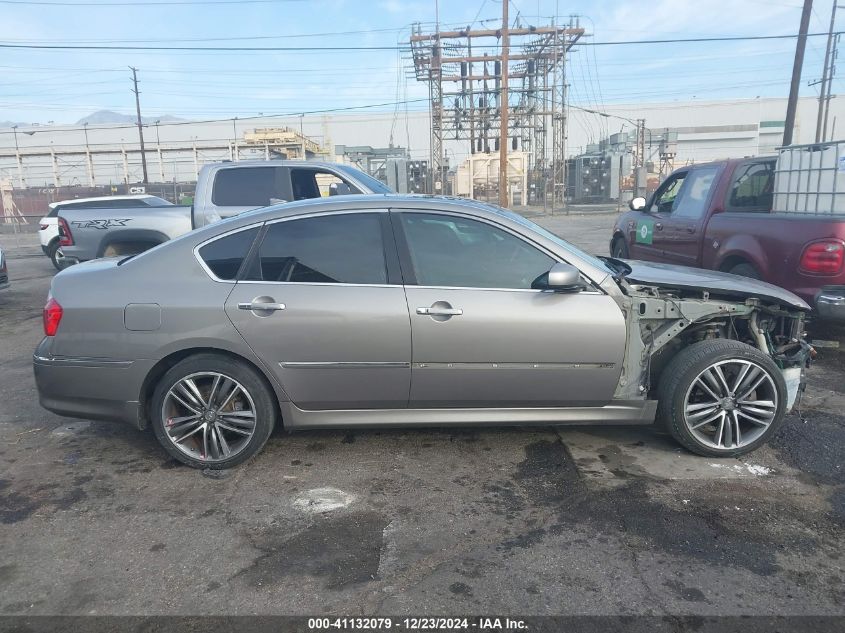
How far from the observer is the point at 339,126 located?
73.4 m

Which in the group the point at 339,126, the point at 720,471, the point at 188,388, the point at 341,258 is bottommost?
the point at 720,471

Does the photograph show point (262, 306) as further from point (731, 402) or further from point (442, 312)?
point (731, 402)

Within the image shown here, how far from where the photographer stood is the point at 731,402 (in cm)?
392

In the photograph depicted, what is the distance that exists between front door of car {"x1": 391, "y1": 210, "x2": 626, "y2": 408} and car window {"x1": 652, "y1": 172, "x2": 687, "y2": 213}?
189 inches

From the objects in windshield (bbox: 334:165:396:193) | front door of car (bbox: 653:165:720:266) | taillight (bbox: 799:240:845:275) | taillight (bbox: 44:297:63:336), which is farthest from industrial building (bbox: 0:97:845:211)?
taillight (bbox: 44:297:63:336)

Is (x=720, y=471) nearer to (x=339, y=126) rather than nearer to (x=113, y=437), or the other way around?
(x=113, y=437)

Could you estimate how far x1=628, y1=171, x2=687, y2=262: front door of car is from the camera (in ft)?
25.8

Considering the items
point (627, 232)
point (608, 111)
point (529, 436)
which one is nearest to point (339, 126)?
point (608, 111)

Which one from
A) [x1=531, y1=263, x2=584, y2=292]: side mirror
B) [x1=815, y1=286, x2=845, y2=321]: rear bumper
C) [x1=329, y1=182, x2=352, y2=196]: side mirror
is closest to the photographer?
[x1=531, y1=263, x2=584, y2=292]: side mirror

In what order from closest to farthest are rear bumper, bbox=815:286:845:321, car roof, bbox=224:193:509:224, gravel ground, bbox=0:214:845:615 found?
gravel ground, bbox=0:214:845:615 → car roof, bbox=224:193:509:224 → rear bumper, bbox=815:286:845:321

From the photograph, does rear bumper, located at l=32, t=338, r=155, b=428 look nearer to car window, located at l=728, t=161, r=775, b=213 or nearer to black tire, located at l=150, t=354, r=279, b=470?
black tire, located at l=150, t=354, r=279, b=470

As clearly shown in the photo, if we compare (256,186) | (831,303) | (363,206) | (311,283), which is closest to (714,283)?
(831,303)

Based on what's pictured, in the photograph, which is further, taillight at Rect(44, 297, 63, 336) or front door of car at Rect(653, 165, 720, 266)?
front door of car at Rect(653, 165, 720, 266)

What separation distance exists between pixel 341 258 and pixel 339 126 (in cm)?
7354
